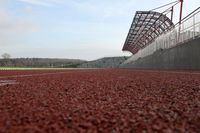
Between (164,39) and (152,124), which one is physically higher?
(164,39)

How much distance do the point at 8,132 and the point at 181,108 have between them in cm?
157

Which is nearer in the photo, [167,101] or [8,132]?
[8,132]

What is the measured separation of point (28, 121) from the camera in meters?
2.26

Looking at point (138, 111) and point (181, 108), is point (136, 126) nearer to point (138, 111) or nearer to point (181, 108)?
point (138, 111)

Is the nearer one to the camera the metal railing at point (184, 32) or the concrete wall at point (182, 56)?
the metal railing at point (184, 32)

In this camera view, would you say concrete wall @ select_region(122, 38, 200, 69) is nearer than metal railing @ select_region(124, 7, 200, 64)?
No

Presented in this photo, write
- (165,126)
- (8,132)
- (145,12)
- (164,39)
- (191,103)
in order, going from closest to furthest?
(8,132) → (165,126) → (191,103) → (164,39) → (145,12)

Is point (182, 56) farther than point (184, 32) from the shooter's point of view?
Yes

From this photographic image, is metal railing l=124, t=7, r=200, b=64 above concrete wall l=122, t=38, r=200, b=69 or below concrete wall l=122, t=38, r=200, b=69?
above

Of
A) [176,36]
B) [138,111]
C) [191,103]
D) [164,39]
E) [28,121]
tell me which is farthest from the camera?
[164,39]

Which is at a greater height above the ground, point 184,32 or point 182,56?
point 184,32

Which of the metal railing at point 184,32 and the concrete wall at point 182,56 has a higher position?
the metal railing at point 184,32

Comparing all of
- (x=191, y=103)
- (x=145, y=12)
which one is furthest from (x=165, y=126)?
(x=145, y=12)

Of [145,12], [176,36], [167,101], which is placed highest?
[145,12]
